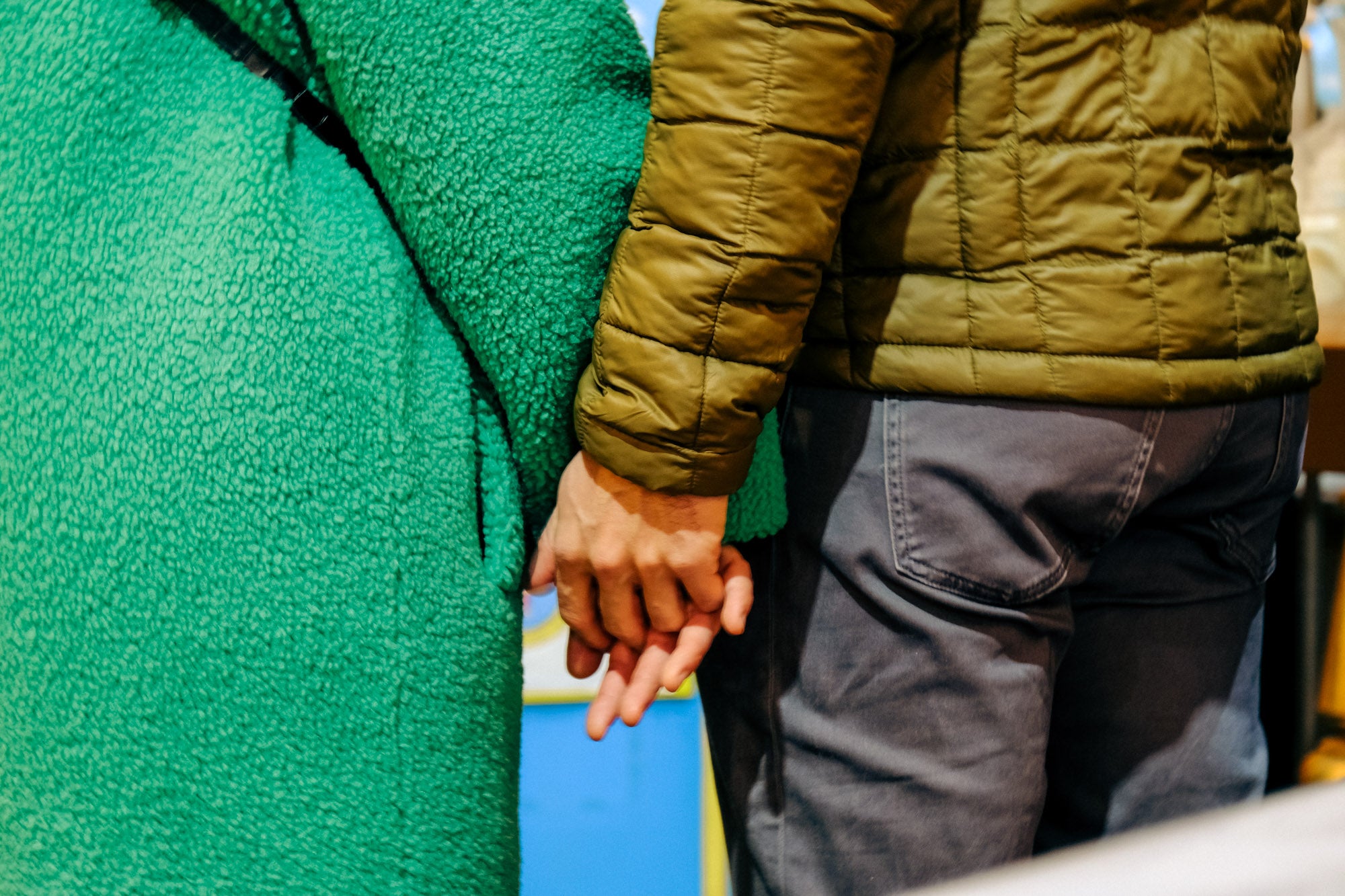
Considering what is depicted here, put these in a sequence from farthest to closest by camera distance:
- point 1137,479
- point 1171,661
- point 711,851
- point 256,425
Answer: point 711,851
point 1171,661
point 1137,479
point 256,425

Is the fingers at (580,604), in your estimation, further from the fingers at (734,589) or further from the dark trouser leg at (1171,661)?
the dark trouser leg at (1171,661)

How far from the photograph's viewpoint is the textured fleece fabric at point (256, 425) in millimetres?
466

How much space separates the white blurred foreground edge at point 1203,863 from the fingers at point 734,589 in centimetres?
34

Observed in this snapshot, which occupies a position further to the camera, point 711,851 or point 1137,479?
point 711,851

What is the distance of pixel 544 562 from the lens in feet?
1.91

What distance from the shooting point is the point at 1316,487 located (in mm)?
1368

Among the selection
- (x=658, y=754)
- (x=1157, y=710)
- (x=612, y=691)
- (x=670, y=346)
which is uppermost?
(x=670, y=346)

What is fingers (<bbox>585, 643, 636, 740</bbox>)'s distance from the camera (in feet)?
2.01

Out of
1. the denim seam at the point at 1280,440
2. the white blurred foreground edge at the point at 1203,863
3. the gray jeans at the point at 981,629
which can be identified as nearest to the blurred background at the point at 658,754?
the gray jeans at the point at 981,629

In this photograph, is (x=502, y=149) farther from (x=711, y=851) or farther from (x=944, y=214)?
(x=711, y=851)

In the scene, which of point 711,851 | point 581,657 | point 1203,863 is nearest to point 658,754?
point 711,851

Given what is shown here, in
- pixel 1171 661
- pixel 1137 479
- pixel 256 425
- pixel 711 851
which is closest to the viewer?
pixel 256 425

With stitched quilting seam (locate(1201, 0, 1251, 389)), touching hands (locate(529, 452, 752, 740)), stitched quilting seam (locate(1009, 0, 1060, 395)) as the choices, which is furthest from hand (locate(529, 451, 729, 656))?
stitched quilting seam (locate(1201, 0, 1251, 389))

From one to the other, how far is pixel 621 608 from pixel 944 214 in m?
0.30
